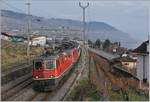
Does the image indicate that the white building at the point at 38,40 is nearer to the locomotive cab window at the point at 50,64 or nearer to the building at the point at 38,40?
the building at the point at 38,40

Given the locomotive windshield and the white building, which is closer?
the locomotive windshield

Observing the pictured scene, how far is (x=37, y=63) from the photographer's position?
1136 inches

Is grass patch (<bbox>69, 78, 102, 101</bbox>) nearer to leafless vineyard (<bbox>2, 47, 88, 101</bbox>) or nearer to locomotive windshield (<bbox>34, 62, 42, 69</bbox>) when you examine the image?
leafless vineyard (<bbox>2, 47, 88, 101</bbox>)

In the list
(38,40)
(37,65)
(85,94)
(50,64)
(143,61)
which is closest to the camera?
(85,94)

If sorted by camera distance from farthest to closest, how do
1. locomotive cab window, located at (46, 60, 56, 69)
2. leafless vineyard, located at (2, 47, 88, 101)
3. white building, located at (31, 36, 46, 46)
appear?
white building, located at (31, 36, 46, 46)
locomotive cab window, located at (46, 60, 56, 69)
leafless vineyard, located at (2, 47, 88, 101)

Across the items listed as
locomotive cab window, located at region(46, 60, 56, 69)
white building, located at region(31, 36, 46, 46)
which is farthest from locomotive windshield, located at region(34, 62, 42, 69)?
white building, located at region(31, 36, 46, 46)

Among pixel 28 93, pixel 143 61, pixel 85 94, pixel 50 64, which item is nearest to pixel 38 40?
pixel 50 64

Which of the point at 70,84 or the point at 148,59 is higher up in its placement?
the point at 148,59

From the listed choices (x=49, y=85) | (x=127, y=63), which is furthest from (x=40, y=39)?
(x=49, y=85)

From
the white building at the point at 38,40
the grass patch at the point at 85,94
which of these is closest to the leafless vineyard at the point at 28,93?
the grass patch at the point at 85,94

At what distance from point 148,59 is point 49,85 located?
21.2 ft

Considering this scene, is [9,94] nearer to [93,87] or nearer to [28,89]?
[28,89]

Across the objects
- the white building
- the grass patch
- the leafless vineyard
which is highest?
the white building

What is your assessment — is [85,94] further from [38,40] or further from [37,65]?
[38,40]
